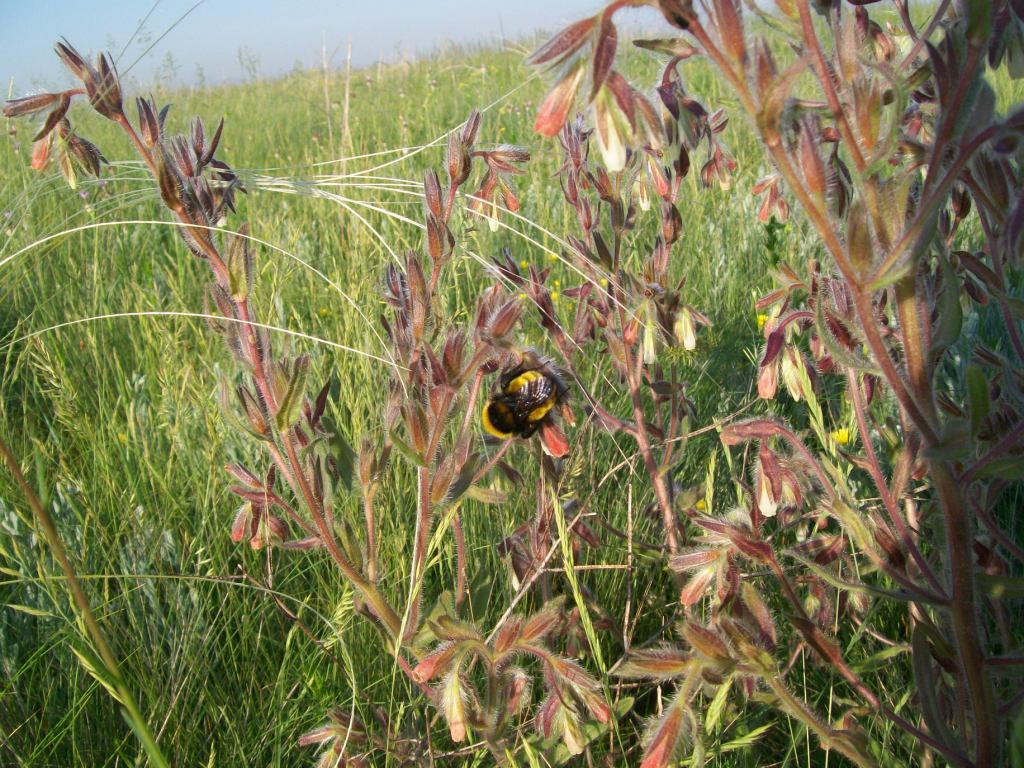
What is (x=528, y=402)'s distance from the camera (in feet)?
4.61

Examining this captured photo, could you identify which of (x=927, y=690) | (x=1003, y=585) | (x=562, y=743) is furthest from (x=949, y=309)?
(x=562, y=743)

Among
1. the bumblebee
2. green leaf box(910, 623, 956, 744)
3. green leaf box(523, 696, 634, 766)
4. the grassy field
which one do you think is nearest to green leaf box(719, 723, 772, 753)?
the grassy field

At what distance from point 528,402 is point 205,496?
3.26 ft

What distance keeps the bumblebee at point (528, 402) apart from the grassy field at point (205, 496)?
21cm

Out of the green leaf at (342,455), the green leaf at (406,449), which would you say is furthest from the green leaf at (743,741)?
the green leaf at (342,455)

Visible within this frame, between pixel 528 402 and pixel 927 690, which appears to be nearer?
pixel 927 690

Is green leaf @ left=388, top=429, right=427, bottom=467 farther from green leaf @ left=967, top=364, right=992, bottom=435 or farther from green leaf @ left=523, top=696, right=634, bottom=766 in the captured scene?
green leaf @ left=967, top=364, right=992, bottom=435

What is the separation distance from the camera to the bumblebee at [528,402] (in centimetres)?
139

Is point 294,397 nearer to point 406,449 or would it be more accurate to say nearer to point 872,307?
point 406,449

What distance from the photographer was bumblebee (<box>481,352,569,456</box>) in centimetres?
139

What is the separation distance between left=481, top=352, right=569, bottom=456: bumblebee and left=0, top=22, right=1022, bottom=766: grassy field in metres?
0.21

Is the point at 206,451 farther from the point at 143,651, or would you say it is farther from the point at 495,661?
the point at 495,661

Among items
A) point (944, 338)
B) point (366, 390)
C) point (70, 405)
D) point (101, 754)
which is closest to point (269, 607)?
point (101, 754)

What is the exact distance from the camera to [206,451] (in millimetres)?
2162
